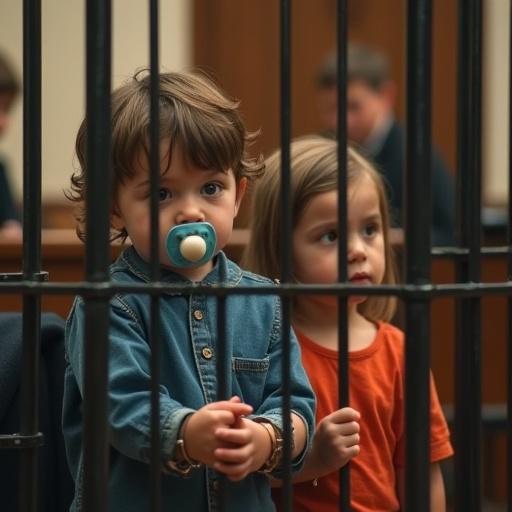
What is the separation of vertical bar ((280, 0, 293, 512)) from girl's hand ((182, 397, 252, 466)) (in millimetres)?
73

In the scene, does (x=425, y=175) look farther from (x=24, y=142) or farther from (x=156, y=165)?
(x=24, y=142)

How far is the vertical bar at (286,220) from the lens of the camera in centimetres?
206

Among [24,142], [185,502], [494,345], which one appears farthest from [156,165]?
[494,345]

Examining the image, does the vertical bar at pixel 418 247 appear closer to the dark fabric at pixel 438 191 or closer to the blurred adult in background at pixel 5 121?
the blurred adult in background at pixel 5 121

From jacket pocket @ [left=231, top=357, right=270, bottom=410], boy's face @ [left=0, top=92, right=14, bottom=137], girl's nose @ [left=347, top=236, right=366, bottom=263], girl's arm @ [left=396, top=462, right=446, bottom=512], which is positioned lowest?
girl's arm @ [left=396, top=462, right=446, bottom=512]

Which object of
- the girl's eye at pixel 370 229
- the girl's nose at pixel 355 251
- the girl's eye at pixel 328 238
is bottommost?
the girl's nose at pixel 355 251

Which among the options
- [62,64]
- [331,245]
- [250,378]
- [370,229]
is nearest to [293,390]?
[250,378]

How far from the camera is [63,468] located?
2.59m

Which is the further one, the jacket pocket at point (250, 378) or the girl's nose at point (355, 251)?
the girl's nose at point (355, 251)

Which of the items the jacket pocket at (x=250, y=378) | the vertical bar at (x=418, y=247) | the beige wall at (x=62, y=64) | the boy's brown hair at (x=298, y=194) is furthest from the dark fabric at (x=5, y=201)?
the vertical bar at (x=418, y=247)

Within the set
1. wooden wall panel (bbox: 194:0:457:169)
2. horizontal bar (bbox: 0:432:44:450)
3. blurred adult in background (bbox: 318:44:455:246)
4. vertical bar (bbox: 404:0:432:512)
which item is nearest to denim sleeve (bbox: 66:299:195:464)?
horizontal bar (bbox: 0:432:44:450)

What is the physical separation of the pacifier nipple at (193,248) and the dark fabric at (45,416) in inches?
21.1

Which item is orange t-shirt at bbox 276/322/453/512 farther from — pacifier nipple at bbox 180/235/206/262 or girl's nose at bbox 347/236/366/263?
pacifier nipple at bbox 180/235/206/262

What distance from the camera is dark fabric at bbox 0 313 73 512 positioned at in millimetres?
2523
